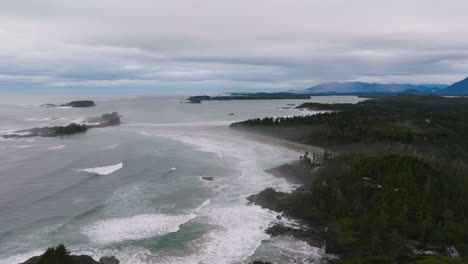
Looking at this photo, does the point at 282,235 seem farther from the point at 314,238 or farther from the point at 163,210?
the point at 163,210

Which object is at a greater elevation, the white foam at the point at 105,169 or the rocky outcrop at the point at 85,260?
the white foam at the point at 105,169

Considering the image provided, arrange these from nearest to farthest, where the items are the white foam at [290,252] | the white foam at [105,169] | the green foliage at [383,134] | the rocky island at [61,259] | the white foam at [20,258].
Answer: the rocky island at [61,259] → the white foam at [20,258] → the white foam at [290,252] → the white foam at [105,169] → the green foliage at [383,134]

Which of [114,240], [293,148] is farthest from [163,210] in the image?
[293,148]

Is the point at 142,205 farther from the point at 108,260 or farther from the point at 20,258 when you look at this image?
the point at 20,258

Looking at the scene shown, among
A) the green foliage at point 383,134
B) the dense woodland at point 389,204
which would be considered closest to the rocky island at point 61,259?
the dense woodland at point 389,204

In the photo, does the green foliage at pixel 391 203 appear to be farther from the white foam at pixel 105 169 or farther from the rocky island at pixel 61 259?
the white foam at pixel 105 169
